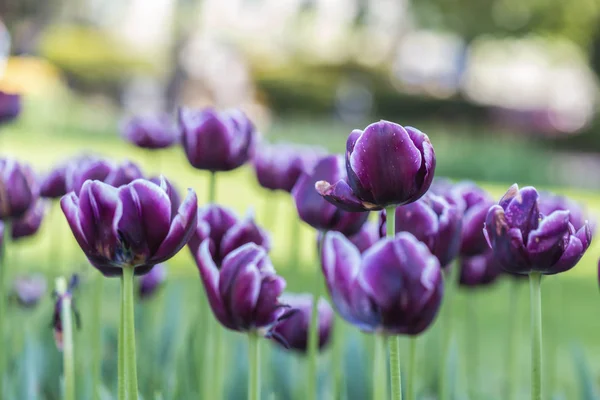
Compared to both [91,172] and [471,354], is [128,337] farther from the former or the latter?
[471,354]

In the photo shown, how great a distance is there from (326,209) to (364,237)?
9cm

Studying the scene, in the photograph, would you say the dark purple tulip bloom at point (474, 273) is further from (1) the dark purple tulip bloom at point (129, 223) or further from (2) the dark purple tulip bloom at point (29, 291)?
(2) the dark purple tulip bloom at point (29, 291)

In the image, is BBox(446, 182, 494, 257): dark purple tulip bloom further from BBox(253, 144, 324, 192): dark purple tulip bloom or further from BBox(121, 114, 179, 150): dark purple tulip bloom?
BBox(121, 114, 179, 150): dark purple tulip bloom

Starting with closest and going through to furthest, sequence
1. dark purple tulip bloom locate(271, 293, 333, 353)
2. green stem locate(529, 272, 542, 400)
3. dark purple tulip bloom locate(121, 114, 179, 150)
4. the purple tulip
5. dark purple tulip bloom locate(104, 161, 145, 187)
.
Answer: green stem locate(529, 272, 542, 400)
dark purple tulip bloom locate(104, 161, 145, 187)
the purple tulip
dark purple tulip bloom locate(271, 293, 333, 353)
dark purple tulip bloom locate(121, 114, 179, 150)

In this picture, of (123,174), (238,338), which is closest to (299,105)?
(238,338)

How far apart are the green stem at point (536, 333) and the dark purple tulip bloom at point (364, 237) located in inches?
12.7

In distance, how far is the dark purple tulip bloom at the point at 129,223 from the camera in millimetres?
964

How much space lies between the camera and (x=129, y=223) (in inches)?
38.0

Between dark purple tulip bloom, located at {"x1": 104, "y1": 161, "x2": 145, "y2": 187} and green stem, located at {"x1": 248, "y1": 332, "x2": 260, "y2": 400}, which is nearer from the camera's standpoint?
green stem, located at {"x1": 248, "y1": 332, "x2": 260, "y2": 400}

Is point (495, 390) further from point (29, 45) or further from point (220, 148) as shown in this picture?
point (29, 45)

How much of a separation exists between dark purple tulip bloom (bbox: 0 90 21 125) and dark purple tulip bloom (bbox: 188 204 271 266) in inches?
56.5

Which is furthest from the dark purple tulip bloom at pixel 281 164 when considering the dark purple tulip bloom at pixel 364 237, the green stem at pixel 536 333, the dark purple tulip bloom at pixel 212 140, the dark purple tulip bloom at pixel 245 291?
the green stem at pixel 536 333

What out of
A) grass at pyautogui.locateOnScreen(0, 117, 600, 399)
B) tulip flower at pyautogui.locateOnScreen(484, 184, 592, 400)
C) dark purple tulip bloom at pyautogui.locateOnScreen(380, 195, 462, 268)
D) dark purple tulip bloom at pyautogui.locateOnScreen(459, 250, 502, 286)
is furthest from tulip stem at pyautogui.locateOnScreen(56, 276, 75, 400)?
dark purple tulip bloom at pyautogui.locateOnScreen(459, 250, 502, 286)

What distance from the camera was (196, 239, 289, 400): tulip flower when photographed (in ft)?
3.34
